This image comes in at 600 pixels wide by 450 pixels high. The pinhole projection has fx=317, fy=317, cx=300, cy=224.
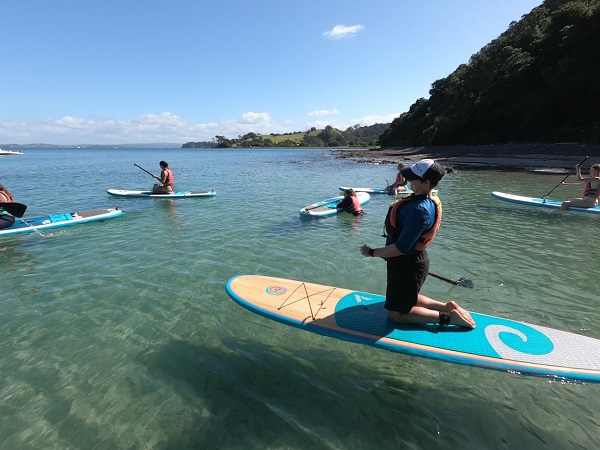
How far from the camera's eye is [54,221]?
11648mm

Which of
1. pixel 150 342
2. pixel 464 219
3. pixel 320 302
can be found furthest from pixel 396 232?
pixel 464 219

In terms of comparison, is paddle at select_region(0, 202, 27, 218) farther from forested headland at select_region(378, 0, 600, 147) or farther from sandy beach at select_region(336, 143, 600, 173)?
forested headland at select_region(378, 0, 600, 147)

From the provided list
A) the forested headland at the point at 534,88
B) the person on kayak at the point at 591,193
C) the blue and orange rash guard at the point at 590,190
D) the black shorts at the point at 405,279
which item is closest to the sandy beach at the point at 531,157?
the forested headland at the point at 534,88

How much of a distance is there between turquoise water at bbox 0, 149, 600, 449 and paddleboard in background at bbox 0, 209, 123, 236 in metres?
0.49

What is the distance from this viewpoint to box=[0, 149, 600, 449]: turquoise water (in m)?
3.74

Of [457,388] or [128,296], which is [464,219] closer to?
[457,388]

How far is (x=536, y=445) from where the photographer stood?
3.53 metres

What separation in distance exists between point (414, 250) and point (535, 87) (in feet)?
197

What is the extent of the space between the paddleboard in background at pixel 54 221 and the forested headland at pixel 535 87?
148ft

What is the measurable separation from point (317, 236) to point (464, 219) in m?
6.66

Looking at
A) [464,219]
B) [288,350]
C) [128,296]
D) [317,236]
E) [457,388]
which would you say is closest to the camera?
[457,388]

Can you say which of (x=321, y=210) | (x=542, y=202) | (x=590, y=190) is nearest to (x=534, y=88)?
(x=542, y=202)

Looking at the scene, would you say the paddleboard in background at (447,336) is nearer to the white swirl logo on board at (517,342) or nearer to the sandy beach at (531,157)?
the white swirl logo on board at (517,342)

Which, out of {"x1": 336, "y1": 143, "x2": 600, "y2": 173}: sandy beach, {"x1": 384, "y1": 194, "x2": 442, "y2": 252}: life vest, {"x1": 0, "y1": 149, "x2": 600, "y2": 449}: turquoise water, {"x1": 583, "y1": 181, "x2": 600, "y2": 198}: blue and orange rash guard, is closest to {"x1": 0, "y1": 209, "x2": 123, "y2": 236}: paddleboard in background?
{"x1": 0, "y1": 149, "x2": 600, "y2": 449}: turquoise water
